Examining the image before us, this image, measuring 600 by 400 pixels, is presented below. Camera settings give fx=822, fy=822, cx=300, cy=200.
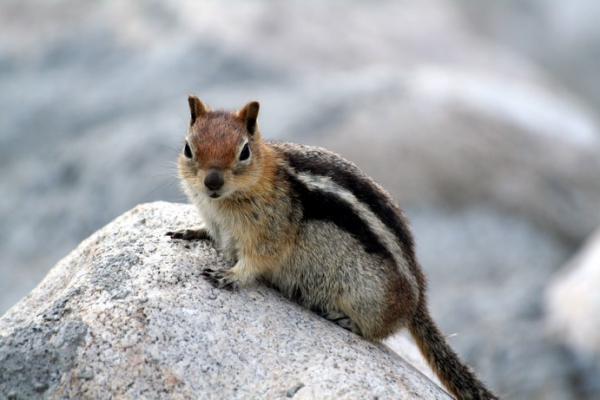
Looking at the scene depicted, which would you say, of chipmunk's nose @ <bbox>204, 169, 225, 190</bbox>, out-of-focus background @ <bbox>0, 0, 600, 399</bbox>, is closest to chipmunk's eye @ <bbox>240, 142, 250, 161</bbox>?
chipmunk's nose @ <bbox>204, 169, 225, 190</bbox>

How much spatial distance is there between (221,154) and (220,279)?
0.64 m

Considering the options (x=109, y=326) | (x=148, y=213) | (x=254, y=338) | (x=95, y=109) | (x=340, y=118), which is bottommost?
(x=109, y=326)

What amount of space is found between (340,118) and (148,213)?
18.7 ft

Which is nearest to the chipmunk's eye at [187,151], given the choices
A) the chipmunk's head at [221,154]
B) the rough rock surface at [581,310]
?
the chipmunk's head at [221,154]

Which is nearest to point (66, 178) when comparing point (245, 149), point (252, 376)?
point (245, 149)

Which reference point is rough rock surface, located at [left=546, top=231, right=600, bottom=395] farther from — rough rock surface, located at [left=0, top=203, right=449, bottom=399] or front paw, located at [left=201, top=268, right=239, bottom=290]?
front paw, located at [left=201, top=268, right=239, bottom=290]

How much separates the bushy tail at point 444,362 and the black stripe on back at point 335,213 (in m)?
0.51

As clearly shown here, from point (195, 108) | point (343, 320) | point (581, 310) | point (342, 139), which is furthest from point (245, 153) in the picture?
point (342, 139)

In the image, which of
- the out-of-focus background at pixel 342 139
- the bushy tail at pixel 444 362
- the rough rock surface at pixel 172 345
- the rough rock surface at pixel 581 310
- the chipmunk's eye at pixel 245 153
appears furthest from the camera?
the out-of-focus background at pixel 342 139

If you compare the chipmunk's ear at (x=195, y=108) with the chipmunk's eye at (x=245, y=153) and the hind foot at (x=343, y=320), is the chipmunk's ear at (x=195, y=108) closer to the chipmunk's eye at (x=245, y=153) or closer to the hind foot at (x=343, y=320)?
the chipmunk's eye at (x=245, y=153)

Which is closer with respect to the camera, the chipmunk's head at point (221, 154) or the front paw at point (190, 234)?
the chipmunk's head at point (221, 154)

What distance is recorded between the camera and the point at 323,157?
4742mm

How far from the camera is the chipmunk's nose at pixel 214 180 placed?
13.5ft

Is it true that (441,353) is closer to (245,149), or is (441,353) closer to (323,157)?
(323,157)
